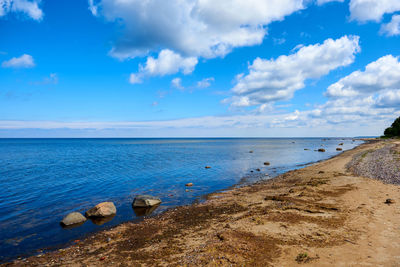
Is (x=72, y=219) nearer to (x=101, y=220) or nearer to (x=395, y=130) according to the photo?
(x=101, y=220)

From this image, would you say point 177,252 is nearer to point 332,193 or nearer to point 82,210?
point 82,210

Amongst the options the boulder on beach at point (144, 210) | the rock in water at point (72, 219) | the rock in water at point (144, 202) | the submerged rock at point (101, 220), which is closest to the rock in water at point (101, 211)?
the submerged rock at point (101, 220)

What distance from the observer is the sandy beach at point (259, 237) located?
365 inches

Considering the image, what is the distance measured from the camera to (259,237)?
1118 cm

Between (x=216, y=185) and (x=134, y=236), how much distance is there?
1746 centimetres

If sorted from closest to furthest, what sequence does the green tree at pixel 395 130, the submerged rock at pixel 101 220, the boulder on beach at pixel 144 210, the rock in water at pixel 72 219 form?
the rock in water at pixel 72 219 < the submerged rock at pixel 101 220 < the boulder on beach at pixel 144 210 < the green tree at pixel 395 130

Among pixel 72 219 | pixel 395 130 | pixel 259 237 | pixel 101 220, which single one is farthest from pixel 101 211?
pixel 395 130

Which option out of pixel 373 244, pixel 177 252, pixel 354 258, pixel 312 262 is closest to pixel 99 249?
pixel 177 252

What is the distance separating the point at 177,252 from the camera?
33.7 feet

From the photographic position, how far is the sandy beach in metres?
9.27

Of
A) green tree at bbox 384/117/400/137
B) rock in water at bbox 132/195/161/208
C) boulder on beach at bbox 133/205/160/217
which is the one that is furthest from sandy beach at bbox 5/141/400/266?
green tree at bbox 384/117/400/137

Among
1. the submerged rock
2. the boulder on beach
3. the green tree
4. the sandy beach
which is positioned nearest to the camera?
the sandy beach

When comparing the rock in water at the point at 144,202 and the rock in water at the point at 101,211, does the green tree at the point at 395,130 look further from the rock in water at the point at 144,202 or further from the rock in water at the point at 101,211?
the rock in water at the point at 101,211

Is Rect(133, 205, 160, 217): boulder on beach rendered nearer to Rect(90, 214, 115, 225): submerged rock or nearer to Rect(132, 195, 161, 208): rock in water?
Rect(132, 195, 161, 208): rock in water
